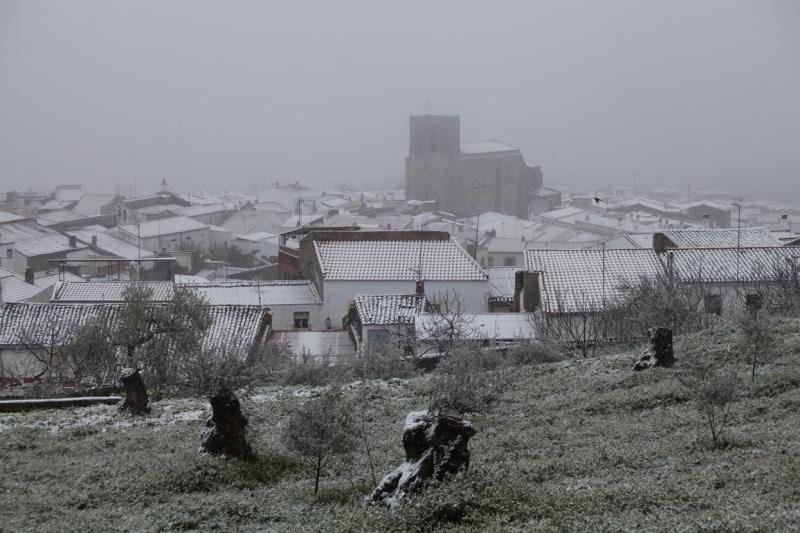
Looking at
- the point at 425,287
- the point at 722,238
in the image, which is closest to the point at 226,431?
the point at 425,287

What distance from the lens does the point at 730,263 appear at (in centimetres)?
3228

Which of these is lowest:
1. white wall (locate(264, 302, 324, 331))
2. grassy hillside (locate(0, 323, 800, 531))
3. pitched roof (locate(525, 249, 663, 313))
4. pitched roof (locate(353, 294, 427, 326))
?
grassy hillside (locate(0, 323, 800, 531))

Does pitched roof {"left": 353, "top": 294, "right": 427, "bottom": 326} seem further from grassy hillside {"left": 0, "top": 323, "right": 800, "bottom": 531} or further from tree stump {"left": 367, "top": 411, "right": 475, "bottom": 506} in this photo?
tree stump {"left": 367, "top": 411, "right": 475, "bottom": 506}

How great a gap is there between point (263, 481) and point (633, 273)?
2233 cm

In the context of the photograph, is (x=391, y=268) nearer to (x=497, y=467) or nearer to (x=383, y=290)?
(x=383, y=290)

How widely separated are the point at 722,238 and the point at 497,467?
32.7 m

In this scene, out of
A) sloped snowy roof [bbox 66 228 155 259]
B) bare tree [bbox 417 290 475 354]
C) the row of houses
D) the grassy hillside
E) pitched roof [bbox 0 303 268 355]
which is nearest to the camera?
the grassy hillside

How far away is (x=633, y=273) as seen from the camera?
3209 centimetres

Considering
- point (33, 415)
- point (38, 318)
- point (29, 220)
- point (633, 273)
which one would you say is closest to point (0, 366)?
point (38, 318)

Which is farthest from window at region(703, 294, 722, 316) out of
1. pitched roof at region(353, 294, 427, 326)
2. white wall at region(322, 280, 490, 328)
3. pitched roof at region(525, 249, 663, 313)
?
white wall at region(322, 280, 490, 328)

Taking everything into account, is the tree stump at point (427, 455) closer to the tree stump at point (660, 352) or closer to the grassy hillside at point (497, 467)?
the grassy hillside at point (497, 467)

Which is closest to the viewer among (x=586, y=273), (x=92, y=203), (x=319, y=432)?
(x=319, y=432)

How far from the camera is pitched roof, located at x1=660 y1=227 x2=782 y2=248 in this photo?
39875 mm

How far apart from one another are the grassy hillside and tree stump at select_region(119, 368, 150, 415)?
320 mm
